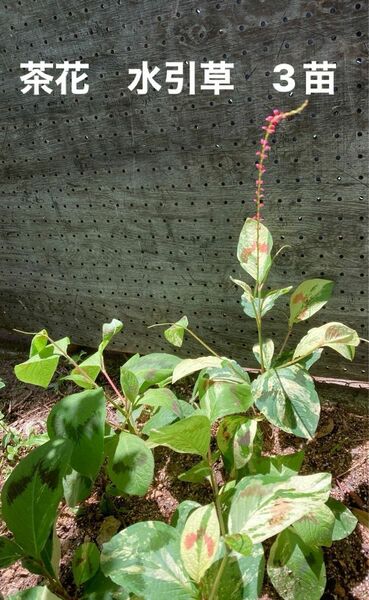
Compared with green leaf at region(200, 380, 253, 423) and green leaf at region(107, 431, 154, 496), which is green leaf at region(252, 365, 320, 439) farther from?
green leaf at region(107, 431, 154, 496)

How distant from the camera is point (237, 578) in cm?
69

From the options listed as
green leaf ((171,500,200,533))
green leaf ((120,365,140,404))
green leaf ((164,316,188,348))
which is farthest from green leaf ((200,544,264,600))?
Result: green leaf ((164,316,188,348))

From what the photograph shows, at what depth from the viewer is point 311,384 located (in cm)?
87

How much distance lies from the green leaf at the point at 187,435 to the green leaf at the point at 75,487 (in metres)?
0.26

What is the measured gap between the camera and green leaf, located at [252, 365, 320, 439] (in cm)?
84

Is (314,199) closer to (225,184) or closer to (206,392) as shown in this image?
(225,184)

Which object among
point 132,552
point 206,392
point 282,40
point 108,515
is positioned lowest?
point 108,515

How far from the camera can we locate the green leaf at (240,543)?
1.96ft

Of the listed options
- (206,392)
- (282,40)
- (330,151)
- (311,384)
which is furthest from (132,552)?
(282,40)

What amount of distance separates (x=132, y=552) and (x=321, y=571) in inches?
12.7

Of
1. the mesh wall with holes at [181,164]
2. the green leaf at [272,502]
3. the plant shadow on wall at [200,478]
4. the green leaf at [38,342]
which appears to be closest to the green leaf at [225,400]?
the plant shadow on wall at [200,478]

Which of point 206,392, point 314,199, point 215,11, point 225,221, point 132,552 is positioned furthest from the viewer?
point 225,221

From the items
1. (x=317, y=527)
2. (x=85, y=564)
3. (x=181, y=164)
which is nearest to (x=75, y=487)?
(x=85, y=564)

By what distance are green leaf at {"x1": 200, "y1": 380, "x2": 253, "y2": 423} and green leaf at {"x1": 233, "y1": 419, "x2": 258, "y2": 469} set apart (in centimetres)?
8
